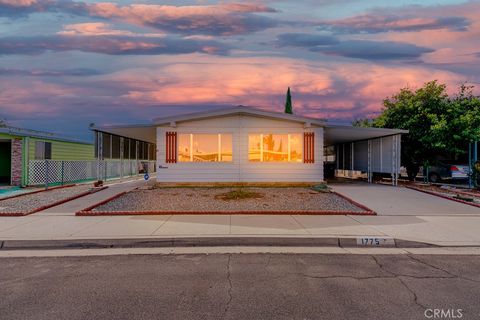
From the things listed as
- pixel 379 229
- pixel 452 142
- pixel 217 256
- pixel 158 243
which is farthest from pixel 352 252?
pixel 452 142

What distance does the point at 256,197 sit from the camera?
13.4 meters

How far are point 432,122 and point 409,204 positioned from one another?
10154mm

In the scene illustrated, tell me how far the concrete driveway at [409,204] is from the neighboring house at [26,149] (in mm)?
16789

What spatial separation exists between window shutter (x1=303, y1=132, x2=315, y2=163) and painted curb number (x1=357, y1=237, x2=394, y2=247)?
33.5 ft

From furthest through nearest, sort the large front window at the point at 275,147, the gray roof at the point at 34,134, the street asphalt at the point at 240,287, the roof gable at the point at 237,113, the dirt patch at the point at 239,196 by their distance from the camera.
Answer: the gray roof at the point at 34,134, the large front window at the point at 275,147, the roof gable at the point at 237,113, the dirt patch at the point at 239,196, the street asphalt at the point at 240,287

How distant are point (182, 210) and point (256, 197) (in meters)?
3.79

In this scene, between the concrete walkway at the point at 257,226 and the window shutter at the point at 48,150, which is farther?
the window shutter at the point at 48,150

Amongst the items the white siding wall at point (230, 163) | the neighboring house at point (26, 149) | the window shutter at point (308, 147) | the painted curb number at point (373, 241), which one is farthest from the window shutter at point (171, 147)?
the painted curb number at point (373, 241)

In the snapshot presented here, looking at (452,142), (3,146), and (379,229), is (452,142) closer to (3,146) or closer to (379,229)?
(379,229)

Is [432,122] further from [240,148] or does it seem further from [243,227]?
Result: [243,227]

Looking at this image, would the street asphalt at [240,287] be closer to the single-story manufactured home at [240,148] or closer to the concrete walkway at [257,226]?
the concrete walkway at [257,226]

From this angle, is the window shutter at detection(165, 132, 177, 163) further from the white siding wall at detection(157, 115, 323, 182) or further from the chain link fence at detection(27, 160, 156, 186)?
the chain link fence at detection(27, 160, 156, 186)

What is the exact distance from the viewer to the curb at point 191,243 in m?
7.01

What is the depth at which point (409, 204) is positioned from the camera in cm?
1216
